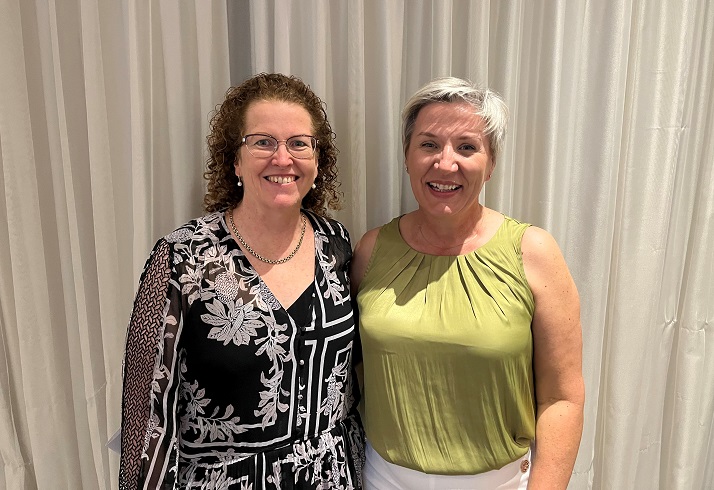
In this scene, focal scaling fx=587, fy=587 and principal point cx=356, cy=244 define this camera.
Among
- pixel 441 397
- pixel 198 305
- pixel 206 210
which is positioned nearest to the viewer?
Answer: pixel 198 305

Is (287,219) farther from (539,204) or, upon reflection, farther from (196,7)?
(539,204)

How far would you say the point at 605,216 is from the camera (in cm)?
167

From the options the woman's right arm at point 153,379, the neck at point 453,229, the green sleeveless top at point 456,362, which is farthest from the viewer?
the neck at point 453,229

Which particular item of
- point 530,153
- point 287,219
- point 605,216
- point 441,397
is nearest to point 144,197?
point 287,219

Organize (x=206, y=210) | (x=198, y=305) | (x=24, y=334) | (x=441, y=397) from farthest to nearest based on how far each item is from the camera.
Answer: (x=24, y=334)
(x=206, y=210)
(x=441, y=397)
(x=198, y=305)

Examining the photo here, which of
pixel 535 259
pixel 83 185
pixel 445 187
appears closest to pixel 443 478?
pixel 535 259

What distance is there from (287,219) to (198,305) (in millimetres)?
290

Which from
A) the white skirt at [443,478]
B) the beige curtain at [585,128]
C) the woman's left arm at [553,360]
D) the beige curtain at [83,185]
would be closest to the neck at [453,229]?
the woman's left arm at [553,360]

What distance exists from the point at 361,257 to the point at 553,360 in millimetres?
525

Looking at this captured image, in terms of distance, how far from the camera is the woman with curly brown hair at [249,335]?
1229 mm

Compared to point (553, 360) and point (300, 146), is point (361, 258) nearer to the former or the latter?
point (300, 146)

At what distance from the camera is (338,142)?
5.32ft

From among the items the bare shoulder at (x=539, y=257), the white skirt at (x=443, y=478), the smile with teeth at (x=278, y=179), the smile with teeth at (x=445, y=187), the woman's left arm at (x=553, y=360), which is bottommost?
the white skirt at (x=443, y=478)

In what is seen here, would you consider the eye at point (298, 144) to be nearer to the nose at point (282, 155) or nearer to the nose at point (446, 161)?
the nose at point (282, 155)
